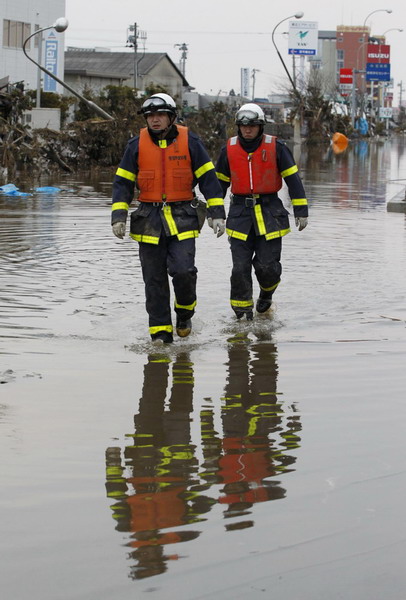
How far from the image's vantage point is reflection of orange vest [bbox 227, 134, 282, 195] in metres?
8.59

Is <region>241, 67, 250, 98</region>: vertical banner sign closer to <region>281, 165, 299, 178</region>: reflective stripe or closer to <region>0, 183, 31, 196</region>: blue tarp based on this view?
<region>0, 183, 31, 196</region>: blue tarp

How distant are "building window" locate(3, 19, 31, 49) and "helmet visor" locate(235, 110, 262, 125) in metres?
44.3

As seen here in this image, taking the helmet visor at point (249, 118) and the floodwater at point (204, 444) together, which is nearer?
the floodwater at point (204, 444)

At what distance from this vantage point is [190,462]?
497 cm

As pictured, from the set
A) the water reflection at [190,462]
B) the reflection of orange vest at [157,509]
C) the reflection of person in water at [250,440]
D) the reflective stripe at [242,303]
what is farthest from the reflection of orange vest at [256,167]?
the reflection of orange vest at [157,509]

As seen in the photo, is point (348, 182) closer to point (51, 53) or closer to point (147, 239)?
point (147, 239)

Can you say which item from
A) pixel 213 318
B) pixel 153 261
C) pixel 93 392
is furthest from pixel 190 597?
pixel 213 318

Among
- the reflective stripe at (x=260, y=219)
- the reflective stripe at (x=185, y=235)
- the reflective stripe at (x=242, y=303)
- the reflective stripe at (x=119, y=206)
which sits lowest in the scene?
the reflective stripe at (x=242, y=303)

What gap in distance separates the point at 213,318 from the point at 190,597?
5.43 meters

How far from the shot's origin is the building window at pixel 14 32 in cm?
5078

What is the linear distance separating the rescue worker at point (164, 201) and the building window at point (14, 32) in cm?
4485

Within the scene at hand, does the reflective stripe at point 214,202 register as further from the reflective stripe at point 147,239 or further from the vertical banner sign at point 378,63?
the vertical banner sign at point 378,63

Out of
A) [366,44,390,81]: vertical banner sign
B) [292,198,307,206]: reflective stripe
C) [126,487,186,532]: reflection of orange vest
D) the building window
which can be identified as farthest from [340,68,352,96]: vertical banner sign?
[126,487,186,532]: reflection of orange vest

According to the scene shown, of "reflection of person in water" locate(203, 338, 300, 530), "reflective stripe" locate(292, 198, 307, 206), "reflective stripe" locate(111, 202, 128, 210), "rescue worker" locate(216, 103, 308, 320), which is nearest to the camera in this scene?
"reflection of person in water" locate(203, 338, 300, 530)
